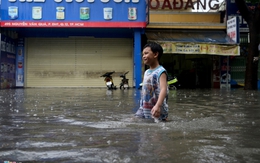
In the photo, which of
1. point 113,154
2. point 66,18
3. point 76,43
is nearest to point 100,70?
point 76,43

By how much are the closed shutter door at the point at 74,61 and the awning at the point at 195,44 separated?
2.91m

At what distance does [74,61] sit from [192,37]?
285 inches

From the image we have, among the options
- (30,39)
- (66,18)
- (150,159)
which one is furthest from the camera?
(30,39)

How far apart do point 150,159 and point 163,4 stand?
65.2 feet

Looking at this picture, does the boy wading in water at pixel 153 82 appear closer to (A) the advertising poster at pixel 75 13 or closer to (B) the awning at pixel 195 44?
(B) the awning at pixel 195 44

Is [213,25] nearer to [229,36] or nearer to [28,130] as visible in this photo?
[229,36]

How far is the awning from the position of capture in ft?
62.5

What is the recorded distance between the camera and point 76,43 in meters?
22.2

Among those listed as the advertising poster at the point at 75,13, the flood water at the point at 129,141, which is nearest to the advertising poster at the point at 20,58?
the advertising poster at the point at 75,13

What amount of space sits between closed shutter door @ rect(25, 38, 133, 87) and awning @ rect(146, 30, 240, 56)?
9.55 feet

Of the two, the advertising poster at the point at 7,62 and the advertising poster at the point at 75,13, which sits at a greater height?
the advertising poster at the point at 75,13

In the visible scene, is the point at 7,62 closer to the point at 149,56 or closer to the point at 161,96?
the point at 149,56

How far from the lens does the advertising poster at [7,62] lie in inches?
778

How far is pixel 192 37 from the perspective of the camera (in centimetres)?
2039
